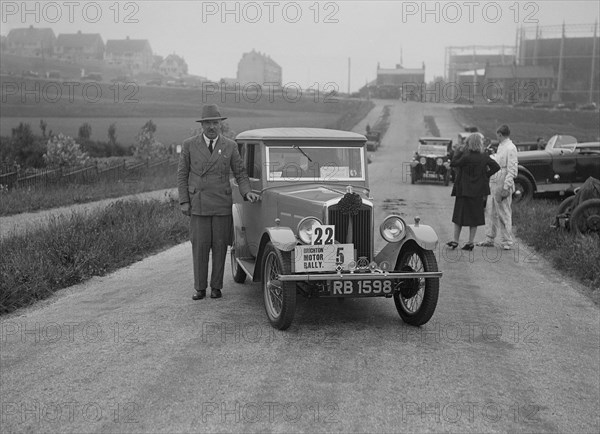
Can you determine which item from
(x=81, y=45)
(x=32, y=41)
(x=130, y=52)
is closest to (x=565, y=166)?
(x=32, y=41)

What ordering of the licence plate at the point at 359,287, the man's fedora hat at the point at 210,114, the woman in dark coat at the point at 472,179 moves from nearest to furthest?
the licence plate at the point at 359,287 → the man's fedora hat at the point at 210,114 → the woman in dark coat at the point at 472,179

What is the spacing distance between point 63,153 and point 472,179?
22983 millimetres

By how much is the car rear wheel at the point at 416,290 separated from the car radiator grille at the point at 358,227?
409 millimetres

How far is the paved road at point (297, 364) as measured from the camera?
186 inches

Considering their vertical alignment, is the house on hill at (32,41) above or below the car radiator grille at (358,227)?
above

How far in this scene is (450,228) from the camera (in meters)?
14.2

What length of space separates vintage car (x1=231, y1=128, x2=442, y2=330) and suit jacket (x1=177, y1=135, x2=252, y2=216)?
38 cm

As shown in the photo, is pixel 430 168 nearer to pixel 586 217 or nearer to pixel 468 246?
pixel 586 217

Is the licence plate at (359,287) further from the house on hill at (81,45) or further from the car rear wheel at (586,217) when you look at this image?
the house on hill at (81,45)

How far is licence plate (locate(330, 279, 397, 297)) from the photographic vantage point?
256 inches

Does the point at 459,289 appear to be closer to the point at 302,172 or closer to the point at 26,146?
the point at 302,172

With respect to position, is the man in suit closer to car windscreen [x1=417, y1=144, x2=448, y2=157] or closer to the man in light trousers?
the man in light trousers

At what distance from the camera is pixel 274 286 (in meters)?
6.89

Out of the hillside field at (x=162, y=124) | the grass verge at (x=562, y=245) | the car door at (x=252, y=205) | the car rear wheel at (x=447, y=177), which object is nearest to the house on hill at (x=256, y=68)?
the hillside field at (x=162, y=124)
